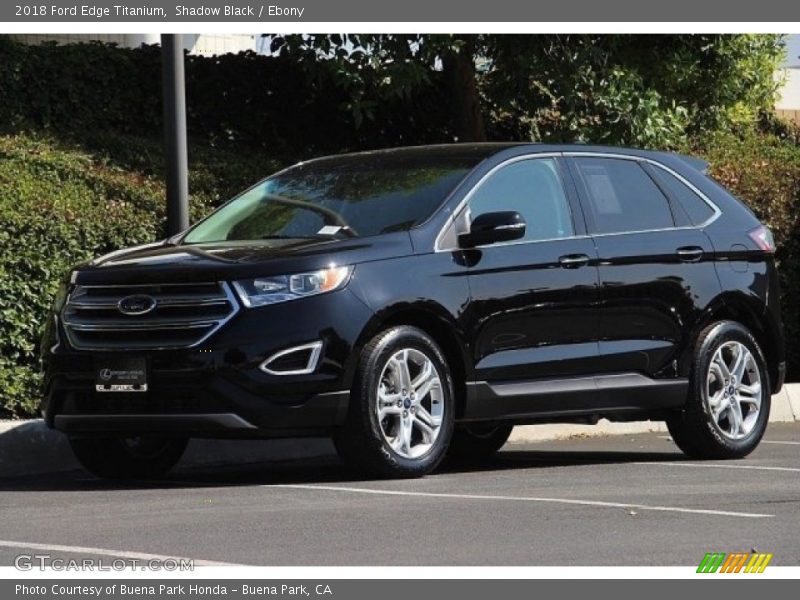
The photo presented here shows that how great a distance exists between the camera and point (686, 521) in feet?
26.1

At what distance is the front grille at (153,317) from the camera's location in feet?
30.2

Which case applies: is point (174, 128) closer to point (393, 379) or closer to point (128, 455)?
point (128, 455)

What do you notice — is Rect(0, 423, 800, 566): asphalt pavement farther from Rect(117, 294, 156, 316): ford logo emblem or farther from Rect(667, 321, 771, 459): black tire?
Rect(117, 294, 156, 316): ford logo emblem

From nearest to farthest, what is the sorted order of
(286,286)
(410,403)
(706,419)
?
(286,286)
(410,403)
(706,419)

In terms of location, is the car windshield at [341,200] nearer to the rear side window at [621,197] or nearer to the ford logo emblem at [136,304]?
the rear side window at [621,197]

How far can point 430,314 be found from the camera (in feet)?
31.8

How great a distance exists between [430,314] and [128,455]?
1.95 metres

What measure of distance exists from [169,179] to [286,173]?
1.47 meters

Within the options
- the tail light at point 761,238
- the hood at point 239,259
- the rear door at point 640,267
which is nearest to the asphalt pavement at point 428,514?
the rear door at point 640,267

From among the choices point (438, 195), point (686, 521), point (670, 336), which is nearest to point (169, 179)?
point (438, 195)

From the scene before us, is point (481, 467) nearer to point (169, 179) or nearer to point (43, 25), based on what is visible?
point (169, 179)

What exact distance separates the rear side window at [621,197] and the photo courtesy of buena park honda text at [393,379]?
2cm

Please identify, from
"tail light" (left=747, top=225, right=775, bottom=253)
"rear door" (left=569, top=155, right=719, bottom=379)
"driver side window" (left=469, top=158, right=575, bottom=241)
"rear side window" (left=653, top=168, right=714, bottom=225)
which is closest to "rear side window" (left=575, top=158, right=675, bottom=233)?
"rear door" (left=569, top=155, right=719, bottom=379)

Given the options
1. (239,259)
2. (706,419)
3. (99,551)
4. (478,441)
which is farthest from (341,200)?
(99,551)
